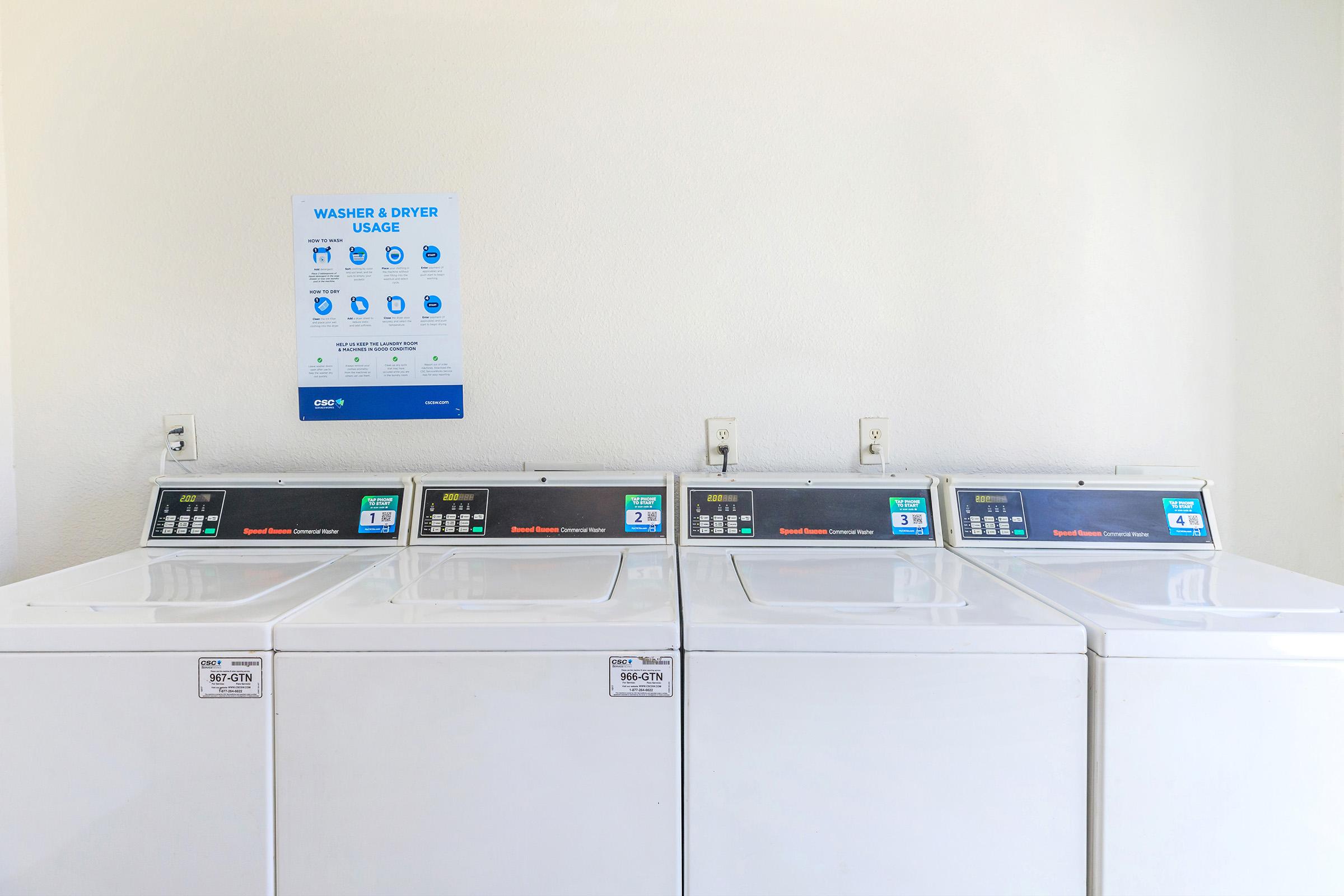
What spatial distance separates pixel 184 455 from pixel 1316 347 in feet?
10.4

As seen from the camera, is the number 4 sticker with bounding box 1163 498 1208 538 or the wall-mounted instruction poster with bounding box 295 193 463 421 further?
the wall-mounted instruction poster with bounding box 295 193 463 421

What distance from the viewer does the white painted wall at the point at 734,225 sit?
5.60ft

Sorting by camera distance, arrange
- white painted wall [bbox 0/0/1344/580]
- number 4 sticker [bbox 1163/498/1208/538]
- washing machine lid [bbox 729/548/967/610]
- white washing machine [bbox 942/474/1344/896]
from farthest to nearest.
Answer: white painted wall [bbox 0/0/1344/580], number 4 sticker [bbox 1163/498/1208/538], washing machine lid [bbox 729/548/967/610], white washing machine [bbox 942/474/1344/896]

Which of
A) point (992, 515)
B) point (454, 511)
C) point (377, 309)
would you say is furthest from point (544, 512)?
point (992, 515)

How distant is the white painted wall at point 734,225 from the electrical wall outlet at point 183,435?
0.15 feet

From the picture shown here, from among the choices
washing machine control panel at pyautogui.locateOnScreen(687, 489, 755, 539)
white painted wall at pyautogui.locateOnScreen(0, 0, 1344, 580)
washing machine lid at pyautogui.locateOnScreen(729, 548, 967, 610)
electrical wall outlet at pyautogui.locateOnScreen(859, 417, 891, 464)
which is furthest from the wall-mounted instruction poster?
electrical wall outlet at pyautogui.locateOnScreen(859, 417, 891, 464)

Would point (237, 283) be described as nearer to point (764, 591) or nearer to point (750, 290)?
point (750, 290)

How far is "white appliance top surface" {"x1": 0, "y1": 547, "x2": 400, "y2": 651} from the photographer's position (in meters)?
0.95

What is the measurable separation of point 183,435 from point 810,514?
5.68 ft

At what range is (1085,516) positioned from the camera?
4.84ft

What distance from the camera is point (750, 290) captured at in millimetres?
1729

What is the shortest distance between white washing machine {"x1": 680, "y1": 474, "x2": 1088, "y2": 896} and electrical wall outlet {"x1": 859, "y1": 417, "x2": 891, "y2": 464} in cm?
82

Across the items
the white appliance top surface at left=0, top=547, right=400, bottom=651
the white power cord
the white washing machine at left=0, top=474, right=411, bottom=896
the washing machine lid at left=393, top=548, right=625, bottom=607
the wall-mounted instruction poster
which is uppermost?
the wall-mounted instruction poster

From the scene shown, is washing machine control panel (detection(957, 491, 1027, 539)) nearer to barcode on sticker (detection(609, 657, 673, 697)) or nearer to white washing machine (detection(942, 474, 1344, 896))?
white washing machine (detection(942, 474, 1344, 896))
